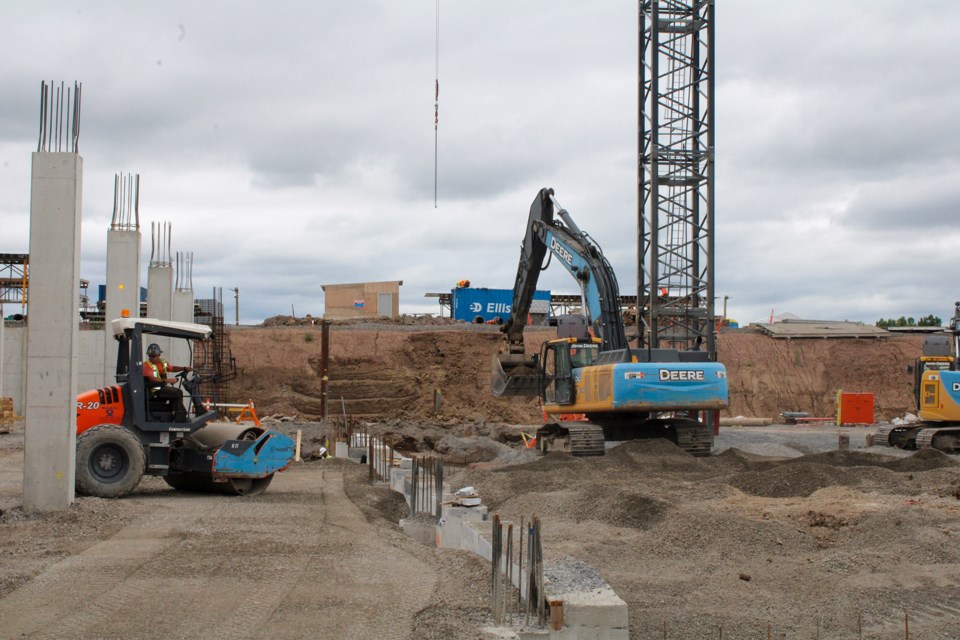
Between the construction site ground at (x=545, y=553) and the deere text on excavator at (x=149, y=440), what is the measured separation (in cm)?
46

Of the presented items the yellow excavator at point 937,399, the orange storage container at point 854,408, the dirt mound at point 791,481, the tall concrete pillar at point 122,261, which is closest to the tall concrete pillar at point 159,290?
the tall concrete pillar at point 122,261

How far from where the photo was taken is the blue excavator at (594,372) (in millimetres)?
18453

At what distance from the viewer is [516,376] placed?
69.4 feet

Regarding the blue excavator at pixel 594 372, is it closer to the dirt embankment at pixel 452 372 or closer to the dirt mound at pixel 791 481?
the dirt mound at pixel 791 481

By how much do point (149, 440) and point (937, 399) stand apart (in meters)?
17.4

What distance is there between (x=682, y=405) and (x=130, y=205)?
13911 mm

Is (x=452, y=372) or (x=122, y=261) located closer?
(x=122, y=261)

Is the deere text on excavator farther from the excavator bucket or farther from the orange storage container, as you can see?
the orange storage container

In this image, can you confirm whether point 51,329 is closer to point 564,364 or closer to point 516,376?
point 564,364

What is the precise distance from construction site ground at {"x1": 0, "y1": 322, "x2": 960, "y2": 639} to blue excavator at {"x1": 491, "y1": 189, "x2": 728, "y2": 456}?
1.00m

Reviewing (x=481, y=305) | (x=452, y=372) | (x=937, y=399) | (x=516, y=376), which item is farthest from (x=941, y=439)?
(x=481, y=305)

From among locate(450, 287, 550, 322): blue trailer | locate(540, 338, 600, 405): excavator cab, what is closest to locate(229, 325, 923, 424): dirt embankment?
locate(450, 287, 550, 322): blue trailer

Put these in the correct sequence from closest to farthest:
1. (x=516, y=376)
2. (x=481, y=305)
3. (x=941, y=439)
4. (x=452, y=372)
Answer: (x=516, y=376)
(x=941, y=439)
(x=452, y=372)
(x=481, y=305)

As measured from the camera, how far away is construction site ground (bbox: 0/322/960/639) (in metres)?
6.97
